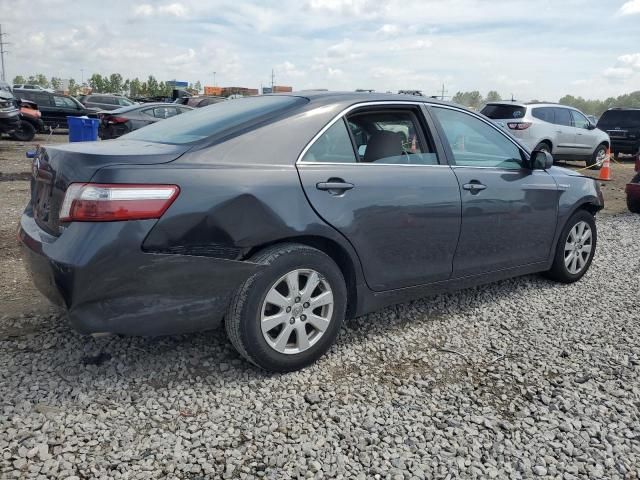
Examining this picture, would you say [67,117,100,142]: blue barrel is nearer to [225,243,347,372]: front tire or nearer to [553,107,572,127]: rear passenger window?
[225,243,347,372]: front tire

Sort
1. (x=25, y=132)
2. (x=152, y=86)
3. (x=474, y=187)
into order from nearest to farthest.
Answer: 1. (x=474, y=187)
2. (x=25, y=132)
3. (x=152, y=86)

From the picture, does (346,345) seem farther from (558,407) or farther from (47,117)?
(47,117)

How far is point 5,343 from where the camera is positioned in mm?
3283

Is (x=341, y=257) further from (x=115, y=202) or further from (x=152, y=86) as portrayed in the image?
(x=152, y=86)

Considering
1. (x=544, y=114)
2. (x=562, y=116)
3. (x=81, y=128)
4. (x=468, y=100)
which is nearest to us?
(x=81, y=128)

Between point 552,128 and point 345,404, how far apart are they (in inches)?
501

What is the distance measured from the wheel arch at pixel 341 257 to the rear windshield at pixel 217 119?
0.70 meters

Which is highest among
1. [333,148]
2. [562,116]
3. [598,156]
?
[562,116]

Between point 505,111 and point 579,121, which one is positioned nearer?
point 505,111

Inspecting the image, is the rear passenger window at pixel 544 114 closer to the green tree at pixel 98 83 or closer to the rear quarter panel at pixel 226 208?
the rear quarter panel at pixel 226 208

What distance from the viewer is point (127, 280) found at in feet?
8.43


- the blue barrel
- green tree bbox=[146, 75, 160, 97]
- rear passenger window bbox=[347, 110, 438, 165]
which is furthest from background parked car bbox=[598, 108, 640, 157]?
green tree bbox=[146, 75, 160, 97]

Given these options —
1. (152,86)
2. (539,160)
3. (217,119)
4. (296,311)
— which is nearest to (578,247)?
(539,160)

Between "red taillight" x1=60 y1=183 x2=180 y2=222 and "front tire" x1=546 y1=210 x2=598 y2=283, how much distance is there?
3467 millimetres
